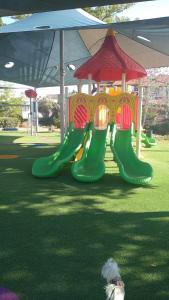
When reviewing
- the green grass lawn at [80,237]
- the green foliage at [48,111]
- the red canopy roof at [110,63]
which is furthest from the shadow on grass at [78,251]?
the green foliage at [48,111]

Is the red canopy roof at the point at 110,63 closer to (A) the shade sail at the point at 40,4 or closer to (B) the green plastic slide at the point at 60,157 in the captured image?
(B) the green plastic slide at the point at 60,157

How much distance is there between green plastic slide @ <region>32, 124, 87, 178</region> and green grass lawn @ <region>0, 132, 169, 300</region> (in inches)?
12.3

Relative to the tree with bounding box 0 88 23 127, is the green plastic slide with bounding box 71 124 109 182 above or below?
below

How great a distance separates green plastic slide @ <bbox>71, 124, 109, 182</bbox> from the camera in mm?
7609

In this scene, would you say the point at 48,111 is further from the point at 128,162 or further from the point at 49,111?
the point at 128,162

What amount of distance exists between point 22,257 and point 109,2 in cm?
274

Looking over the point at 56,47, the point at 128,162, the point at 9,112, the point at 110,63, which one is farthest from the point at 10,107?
the point at 128,162

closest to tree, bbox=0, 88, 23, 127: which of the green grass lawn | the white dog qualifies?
the green grass lawn

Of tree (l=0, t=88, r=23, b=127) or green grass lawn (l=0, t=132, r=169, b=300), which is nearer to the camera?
green grass lawn (l=0, t=132, r=169, b=300)

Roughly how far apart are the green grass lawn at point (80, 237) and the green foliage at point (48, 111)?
2164 cm

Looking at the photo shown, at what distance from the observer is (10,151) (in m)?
12.6

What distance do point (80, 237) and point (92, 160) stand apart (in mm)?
4071

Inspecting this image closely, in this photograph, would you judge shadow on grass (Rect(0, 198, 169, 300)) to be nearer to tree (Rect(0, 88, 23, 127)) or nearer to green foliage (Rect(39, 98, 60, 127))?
tree (Rect(0, 88, 23, 127))

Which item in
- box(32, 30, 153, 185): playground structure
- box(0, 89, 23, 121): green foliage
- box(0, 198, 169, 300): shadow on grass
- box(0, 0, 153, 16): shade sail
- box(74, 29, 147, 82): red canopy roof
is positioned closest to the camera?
box(0, 0, 153, 16): shade sail
